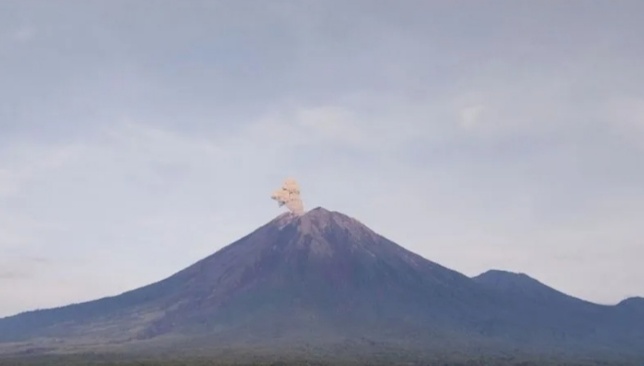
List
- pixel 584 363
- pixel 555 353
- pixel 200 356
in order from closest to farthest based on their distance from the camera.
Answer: pixel 200 356, pixel 584 363, pixel 555 353

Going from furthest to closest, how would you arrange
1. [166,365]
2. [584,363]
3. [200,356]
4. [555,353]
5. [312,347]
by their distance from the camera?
[555,353], [312,347], [584,363], [200,356], [166,365]

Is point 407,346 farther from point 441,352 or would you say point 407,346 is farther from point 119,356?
point 119,356

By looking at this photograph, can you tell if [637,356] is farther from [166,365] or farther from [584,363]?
[166,365]

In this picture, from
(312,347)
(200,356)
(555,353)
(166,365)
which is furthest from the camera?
(555,353)

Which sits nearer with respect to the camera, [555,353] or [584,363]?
[584,363]

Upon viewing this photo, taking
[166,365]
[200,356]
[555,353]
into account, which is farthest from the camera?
[555,353]

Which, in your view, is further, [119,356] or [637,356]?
[637,356]

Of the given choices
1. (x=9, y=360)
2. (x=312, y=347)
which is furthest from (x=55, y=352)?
(x=312, y=347)

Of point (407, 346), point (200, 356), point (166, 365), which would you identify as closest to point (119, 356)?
point (200, 356)
